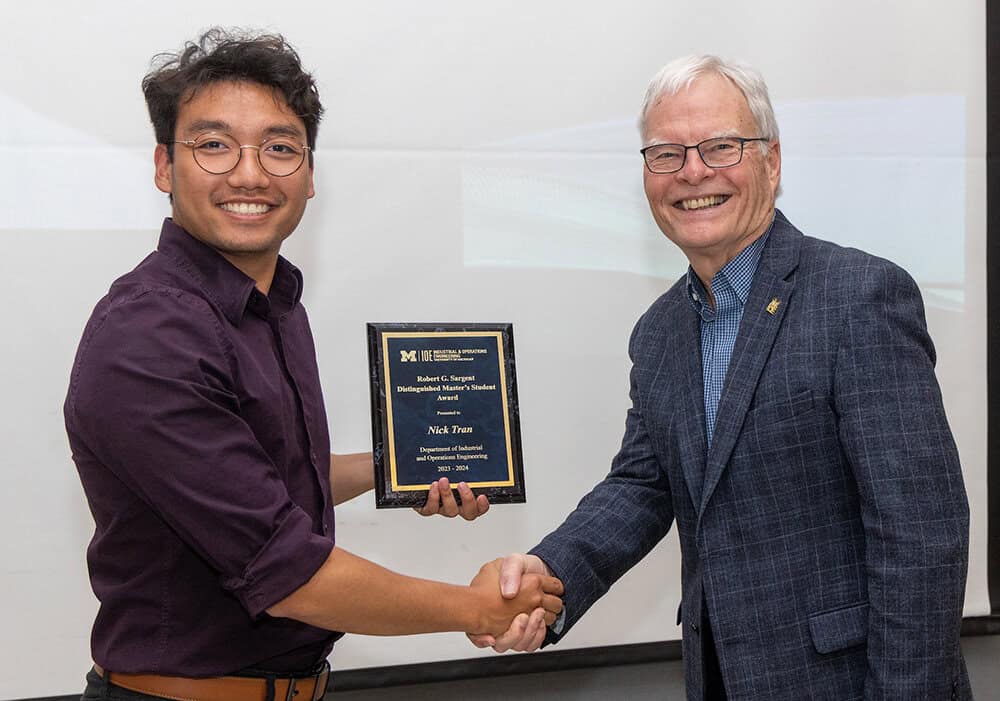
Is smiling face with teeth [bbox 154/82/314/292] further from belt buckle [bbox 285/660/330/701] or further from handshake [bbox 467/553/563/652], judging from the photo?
handshake [bbox 467/553/563/652]

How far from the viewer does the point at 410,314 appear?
9.32ft

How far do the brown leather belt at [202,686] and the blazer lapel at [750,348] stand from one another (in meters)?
0.81

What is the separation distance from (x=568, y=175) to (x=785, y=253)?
1137 millimetres

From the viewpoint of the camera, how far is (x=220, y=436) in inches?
63.1

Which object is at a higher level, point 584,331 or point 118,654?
point 584,331

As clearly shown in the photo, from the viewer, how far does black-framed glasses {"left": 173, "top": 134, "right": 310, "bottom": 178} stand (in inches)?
71.3

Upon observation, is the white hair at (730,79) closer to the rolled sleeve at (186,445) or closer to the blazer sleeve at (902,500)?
the blazer sleeve at (902,500)

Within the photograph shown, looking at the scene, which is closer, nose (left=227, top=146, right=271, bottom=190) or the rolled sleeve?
the rolled sleeve

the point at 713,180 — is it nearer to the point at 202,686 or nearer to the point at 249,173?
the point at 249,173

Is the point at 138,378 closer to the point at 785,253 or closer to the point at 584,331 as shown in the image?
the point at 785,253

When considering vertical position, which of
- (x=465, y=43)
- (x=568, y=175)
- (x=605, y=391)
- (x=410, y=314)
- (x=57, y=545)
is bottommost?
(x=57, y=545)

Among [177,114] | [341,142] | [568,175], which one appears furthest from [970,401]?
[177,114]

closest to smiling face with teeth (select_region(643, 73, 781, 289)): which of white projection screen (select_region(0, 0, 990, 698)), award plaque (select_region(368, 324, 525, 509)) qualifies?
award plaque (select_region(368, 324, 525, 509))

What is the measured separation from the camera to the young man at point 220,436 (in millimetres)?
1582
